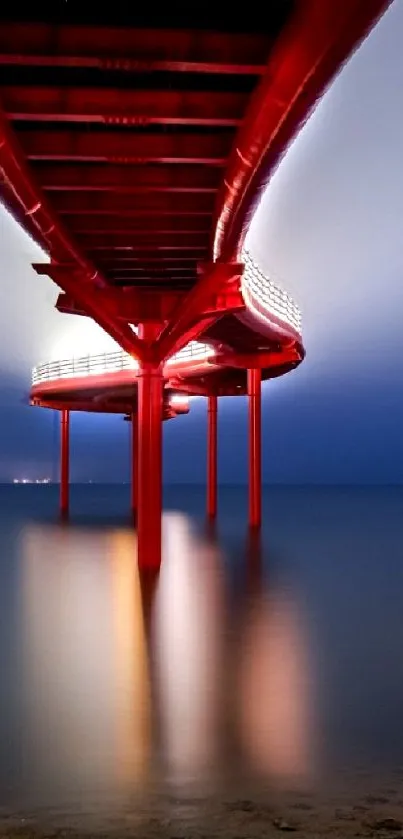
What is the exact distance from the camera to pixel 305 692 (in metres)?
7.02

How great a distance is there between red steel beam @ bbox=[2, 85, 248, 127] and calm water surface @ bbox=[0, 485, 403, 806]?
4325 mm

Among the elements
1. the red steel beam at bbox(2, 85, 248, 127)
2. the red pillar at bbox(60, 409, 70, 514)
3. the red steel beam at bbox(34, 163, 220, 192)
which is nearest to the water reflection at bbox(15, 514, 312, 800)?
the red steel beam at bbox(2, 85, 248, 127)

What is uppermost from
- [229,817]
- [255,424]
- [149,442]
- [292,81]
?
[292,81]

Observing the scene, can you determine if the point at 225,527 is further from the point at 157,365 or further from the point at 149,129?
the point at 149,129

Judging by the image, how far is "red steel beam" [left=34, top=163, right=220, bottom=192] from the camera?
652 cm

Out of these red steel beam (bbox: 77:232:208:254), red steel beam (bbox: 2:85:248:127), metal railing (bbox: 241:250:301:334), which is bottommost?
red steel beam (bbox: 2:85:248:127)

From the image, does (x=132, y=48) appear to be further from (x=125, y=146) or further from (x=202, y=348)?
(x=202, y=348)

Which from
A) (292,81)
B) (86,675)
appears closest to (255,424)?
(86,675)

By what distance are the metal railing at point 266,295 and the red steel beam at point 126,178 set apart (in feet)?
14.3

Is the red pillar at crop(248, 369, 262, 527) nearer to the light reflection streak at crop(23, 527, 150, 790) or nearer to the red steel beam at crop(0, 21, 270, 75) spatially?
the light reflection streak at crop(23, 527, 150, 790)

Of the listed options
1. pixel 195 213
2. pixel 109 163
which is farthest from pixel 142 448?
pixel 109 163

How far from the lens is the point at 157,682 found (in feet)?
24.2

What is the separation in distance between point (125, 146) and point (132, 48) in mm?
1547

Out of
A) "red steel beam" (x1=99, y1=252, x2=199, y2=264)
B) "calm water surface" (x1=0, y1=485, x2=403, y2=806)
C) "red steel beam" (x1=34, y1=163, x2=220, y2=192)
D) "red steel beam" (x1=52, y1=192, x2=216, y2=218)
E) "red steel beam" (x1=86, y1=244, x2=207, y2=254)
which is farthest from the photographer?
"red steel beam" (x1=99, y1=252, x2=199, y2=264)
